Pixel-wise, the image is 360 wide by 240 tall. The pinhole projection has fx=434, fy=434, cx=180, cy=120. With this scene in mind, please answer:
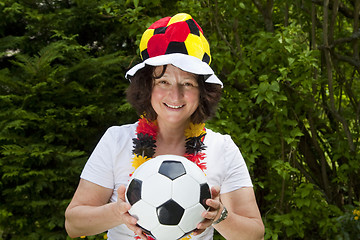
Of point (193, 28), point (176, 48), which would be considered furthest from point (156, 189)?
point (193, 28)

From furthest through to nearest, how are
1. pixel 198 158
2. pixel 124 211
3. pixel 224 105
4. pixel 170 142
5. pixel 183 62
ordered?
1. pixel 224 105
2. pixel 170 142
3. pixel 198 158
4. pixel 183 62
5. pixel 124 211

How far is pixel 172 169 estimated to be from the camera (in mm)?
1825

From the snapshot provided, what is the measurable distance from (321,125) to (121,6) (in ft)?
7.93

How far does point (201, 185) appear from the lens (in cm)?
180

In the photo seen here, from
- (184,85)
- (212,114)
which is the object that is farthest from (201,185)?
(212,114)

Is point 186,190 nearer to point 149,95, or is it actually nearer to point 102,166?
point 102,166

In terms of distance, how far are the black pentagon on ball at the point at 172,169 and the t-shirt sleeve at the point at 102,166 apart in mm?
394

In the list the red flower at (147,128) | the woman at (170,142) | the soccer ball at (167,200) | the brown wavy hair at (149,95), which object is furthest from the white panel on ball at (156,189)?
the brown wavy hair at (149,95)

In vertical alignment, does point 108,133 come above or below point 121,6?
below

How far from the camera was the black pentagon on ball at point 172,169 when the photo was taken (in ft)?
5.92

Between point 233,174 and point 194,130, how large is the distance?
1.00 feet

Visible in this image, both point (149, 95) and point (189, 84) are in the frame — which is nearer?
Result: point (189, 84)

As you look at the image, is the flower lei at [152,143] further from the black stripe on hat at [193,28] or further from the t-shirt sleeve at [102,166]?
the black stripe on hat at [193,28]

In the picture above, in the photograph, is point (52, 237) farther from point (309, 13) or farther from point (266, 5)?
point (309, 13)
